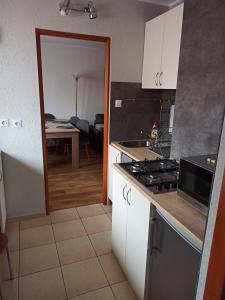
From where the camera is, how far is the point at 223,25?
150 centimetres

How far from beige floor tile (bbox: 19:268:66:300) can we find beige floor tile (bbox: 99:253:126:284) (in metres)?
0.39

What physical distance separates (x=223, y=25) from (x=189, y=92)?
51cm

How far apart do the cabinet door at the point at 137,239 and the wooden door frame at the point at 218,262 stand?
0.79m

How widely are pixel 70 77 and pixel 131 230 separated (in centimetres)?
506

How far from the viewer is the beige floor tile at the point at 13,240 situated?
2.23 metres

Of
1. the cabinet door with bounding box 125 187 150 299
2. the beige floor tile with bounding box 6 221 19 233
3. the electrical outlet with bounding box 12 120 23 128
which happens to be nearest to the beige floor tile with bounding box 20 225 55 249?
the beige floor tile with bounding box 6 221 19 233

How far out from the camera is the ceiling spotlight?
7.30 ft

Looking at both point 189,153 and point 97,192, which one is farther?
point 97,192

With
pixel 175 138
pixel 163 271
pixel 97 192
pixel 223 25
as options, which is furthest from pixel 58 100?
pixel 163 271

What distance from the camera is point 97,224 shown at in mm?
2650

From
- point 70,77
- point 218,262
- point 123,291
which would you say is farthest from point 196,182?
point 70,77

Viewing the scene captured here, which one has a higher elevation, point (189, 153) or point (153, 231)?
point (189, 153)

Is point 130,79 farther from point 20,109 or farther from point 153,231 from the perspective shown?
point 153,231

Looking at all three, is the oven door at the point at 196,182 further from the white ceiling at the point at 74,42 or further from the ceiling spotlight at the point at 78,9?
the white ceiling at the point at 74,42
